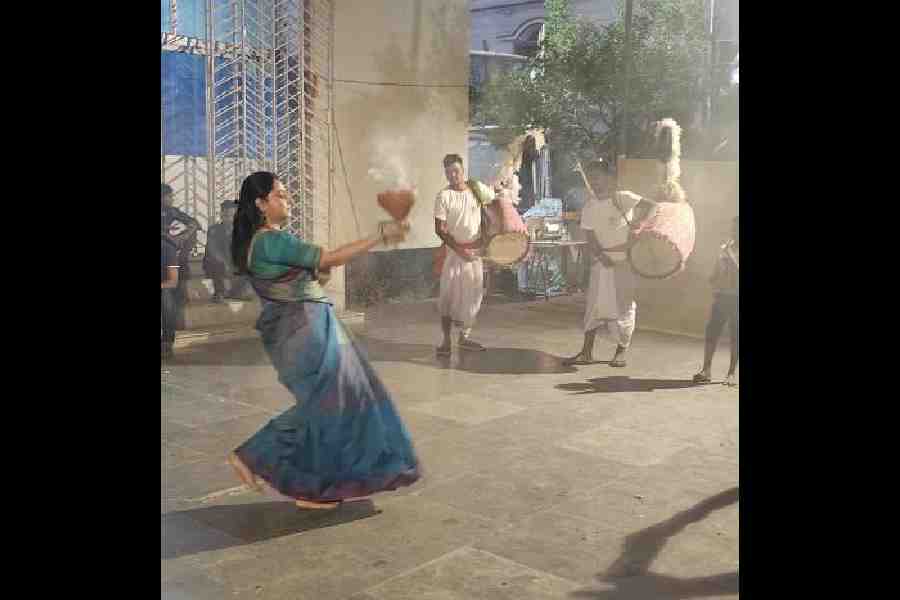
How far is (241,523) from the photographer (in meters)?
4.42

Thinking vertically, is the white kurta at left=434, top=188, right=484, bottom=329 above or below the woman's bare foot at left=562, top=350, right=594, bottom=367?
above

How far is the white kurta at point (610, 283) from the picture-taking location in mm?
7461

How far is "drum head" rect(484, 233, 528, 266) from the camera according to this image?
7504 millimetres

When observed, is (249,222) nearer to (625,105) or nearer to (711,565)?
(711,565)

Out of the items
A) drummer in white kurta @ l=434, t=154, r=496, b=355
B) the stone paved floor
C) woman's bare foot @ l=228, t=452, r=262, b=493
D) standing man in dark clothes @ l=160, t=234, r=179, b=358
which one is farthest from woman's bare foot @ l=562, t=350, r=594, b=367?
woman's bare foot @ l=228, t=452, r=262, b=493

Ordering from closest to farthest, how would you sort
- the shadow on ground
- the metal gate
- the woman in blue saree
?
the woman in blue saree, the metal gate, the shadow on ground

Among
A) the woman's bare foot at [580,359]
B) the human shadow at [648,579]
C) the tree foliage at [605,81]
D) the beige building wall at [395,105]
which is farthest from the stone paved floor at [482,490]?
the tree foliage at [605,81]

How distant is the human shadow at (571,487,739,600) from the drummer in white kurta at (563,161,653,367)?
10.4ft

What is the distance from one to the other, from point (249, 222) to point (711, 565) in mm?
2297

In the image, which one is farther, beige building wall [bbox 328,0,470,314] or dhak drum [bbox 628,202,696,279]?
dhak drum [bbox 628,202,696,279]

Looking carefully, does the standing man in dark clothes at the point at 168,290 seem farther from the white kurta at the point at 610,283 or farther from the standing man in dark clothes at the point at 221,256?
the white kurta at the point at 610,283

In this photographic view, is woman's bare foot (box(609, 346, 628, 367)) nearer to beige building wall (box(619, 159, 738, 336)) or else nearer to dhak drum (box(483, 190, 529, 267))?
beige building wall (box(619, 159, 738, 336))
